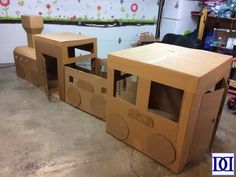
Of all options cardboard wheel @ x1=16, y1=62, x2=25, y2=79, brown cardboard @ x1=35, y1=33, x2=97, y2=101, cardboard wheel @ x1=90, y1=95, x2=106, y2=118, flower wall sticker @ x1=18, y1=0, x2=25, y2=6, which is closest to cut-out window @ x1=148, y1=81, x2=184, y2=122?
cardboard wheel @ x1=90, y1=95, x2=106, y2=118

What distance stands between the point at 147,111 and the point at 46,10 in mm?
2508

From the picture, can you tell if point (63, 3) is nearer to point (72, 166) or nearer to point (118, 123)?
point (118, 123)

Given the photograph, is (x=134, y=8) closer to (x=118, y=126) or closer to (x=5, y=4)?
(x=5, y=4)

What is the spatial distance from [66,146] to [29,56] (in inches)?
52.3

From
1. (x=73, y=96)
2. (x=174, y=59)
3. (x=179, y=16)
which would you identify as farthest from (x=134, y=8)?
(x=174, y=59)

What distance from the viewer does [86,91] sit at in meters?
1.94

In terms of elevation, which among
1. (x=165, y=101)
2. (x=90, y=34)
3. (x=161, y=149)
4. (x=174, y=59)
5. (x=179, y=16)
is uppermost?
(x=179, y=16)

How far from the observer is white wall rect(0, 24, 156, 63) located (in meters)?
3.11

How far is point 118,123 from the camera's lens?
1640mm

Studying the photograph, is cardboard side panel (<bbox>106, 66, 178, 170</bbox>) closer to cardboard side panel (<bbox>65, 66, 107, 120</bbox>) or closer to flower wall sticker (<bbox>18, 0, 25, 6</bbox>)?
cardboard side panel (<bbox>65, 66, 107, 120</bbox>)

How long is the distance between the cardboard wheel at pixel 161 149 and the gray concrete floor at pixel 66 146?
0.19ft

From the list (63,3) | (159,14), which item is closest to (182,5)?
(159,14)

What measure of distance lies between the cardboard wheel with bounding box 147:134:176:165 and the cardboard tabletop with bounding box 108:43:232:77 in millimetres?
464

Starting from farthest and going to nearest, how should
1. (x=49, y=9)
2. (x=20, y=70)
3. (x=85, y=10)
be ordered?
(x=85, y=10) < (x=49, y=9) < (x=20, y=70)
